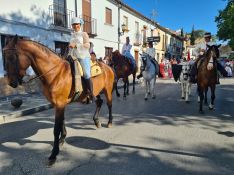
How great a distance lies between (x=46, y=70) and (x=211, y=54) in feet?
17.4

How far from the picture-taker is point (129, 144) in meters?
5.45

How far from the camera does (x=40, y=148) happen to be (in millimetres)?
5273

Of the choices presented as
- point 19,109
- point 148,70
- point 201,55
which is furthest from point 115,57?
point 19,109

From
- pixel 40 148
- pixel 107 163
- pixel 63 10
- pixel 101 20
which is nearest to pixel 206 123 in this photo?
pixel 107 163

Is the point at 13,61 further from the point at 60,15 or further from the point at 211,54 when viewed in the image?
the point at 60,15

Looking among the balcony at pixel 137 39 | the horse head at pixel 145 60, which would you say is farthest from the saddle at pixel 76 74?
the balcony at pixel 137 39

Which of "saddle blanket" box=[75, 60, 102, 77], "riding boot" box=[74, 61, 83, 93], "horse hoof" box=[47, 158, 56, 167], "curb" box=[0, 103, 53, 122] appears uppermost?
"saddle blanket" box=[75, 60, 102, 77]

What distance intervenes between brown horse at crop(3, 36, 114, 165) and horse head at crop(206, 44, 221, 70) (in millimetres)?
4800

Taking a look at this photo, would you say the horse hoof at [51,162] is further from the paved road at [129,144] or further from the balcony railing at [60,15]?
the balcony railing at [60,15]

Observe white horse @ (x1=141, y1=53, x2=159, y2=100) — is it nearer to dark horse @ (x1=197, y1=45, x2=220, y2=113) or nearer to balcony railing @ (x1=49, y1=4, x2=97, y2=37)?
dark horse @ (x1=197, y1=45, x2=220, y2=113)

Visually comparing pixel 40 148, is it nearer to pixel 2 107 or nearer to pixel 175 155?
pixel 175 155

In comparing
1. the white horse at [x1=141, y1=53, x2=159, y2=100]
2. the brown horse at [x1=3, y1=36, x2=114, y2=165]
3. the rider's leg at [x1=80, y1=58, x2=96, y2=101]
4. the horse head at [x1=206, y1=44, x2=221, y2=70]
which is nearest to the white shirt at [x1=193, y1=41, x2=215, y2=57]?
the horse head at [x1=206, y1=44, x2=221, y2=70]

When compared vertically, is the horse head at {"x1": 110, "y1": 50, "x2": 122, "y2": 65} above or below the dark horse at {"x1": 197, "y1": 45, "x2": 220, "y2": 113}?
above

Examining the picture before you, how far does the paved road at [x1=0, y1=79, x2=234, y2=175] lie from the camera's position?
4312 mm
